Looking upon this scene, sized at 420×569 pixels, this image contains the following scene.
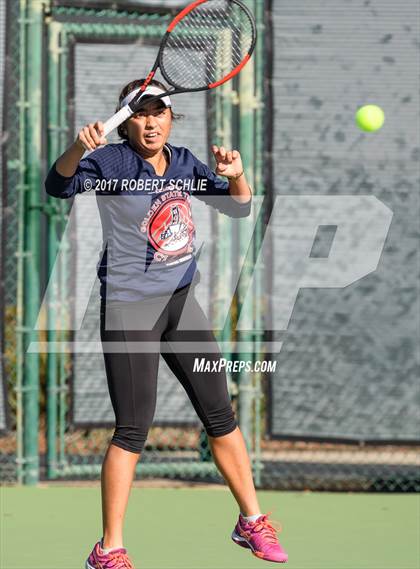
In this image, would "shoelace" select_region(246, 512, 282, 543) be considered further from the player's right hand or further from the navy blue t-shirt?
the player's right hand

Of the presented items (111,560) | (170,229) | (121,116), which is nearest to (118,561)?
(111,560)

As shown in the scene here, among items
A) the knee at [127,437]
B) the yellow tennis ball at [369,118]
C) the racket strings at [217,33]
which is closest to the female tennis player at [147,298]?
the knee at [127,437]

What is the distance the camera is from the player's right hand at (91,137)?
11.9 feet

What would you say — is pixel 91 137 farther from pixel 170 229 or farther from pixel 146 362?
pixel 146 362

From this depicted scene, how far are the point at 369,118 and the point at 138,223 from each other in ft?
6.55

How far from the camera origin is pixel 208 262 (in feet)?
20.2

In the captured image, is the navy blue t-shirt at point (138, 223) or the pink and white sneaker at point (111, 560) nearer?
the pink and white sneaker at point (111, 560)

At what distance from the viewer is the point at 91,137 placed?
3631 millimetres

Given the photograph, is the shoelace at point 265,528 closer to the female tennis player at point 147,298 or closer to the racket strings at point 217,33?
the female tennis player at point 147,298

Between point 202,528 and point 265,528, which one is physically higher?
point 265,528

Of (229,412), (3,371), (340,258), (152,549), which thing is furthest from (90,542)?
(340,258)

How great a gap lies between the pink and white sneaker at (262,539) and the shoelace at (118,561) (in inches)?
16.8

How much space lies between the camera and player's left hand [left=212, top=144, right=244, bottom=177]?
12.7 ft

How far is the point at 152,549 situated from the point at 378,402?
1709 mm
